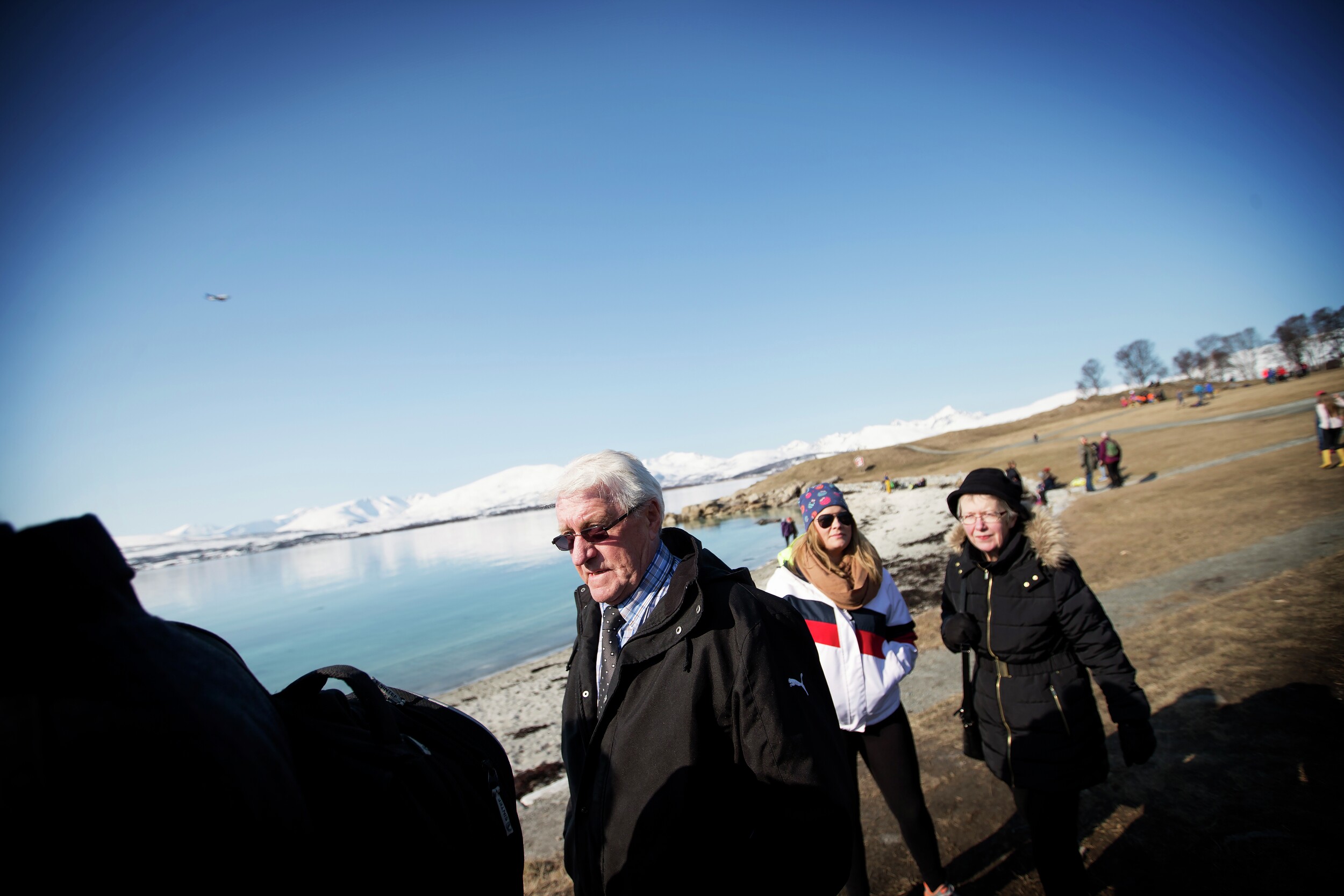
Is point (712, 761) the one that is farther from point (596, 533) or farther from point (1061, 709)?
point (1061, 709)

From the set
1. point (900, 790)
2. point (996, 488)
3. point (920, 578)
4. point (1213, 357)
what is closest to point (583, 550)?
point (996, 488)

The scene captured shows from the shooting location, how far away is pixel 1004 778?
3.40 m

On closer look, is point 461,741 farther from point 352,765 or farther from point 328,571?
point 328,571

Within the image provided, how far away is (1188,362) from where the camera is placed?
95.6 m

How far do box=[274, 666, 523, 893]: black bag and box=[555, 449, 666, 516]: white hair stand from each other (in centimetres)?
129

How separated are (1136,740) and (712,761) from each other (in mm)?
2618

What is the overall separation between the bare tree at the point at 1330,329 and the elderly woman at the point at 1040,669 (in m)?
89.5

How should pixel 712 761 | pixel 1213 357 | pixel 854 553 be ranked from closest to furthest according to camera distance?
pixel 712 761 → pixel 854 553 → pixel 1213 357

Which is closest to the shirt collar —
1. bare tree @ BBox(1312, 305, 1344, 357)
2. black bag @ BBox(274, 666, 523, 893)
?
black bag @ BBox(274, 666, 523, 893)

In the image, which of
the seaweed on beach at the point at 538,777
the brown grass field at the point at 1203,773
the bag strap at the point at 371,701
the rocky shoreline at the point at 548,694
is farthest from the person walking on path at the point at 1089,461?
the bag strap at the point at 371,701

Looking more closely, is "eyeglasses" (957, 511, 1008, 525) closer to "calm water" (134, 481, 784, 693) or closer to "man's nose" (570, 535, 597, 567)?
"man's nose" (570, 535, 597, 567)

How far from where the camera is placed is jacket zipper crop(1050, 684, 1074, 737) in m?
3.17

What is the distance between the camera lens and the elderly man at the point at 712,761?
203 centimetres

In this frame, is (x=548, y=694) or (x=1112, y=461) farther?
(x=1112, y=461)
